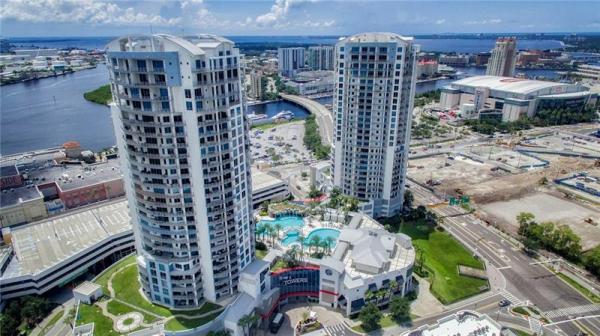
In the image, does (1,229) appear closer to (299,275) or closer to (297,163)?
(299,275)

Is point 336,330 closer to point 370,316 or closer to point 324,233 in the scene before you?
point 370,316

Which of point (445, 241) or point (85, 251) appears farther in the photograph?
point (445, 241)

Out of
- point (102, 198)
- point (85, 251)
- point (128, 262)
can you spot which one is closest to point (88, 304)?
point (128, 262)

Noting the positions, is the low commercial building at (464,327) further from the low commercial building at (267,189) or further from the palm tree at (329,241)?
the low commercial building at (267,189)

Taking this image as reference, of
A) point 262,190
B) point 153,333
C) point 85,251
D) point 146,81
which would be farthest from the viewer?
point 262,190

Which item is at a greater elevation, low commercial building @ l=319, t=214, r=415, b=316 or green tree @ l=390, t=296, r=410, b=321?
low commercial building @ l=319, t=214, r=415, b=316

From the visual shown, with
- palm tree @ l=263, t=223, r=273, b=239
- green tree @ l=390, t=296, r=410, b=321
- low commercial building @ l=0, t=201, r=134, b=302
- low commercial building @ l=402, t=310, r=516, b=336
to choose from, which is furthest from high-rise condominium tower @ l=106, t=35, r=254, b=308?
low commercial building @ l=402, t=310, r=516, b=336

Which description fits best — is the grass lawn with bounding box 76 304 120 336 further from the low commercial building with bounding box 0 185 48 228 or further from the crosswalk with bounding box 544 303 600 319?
the crosswalk with bounding box 544 303 600 319
